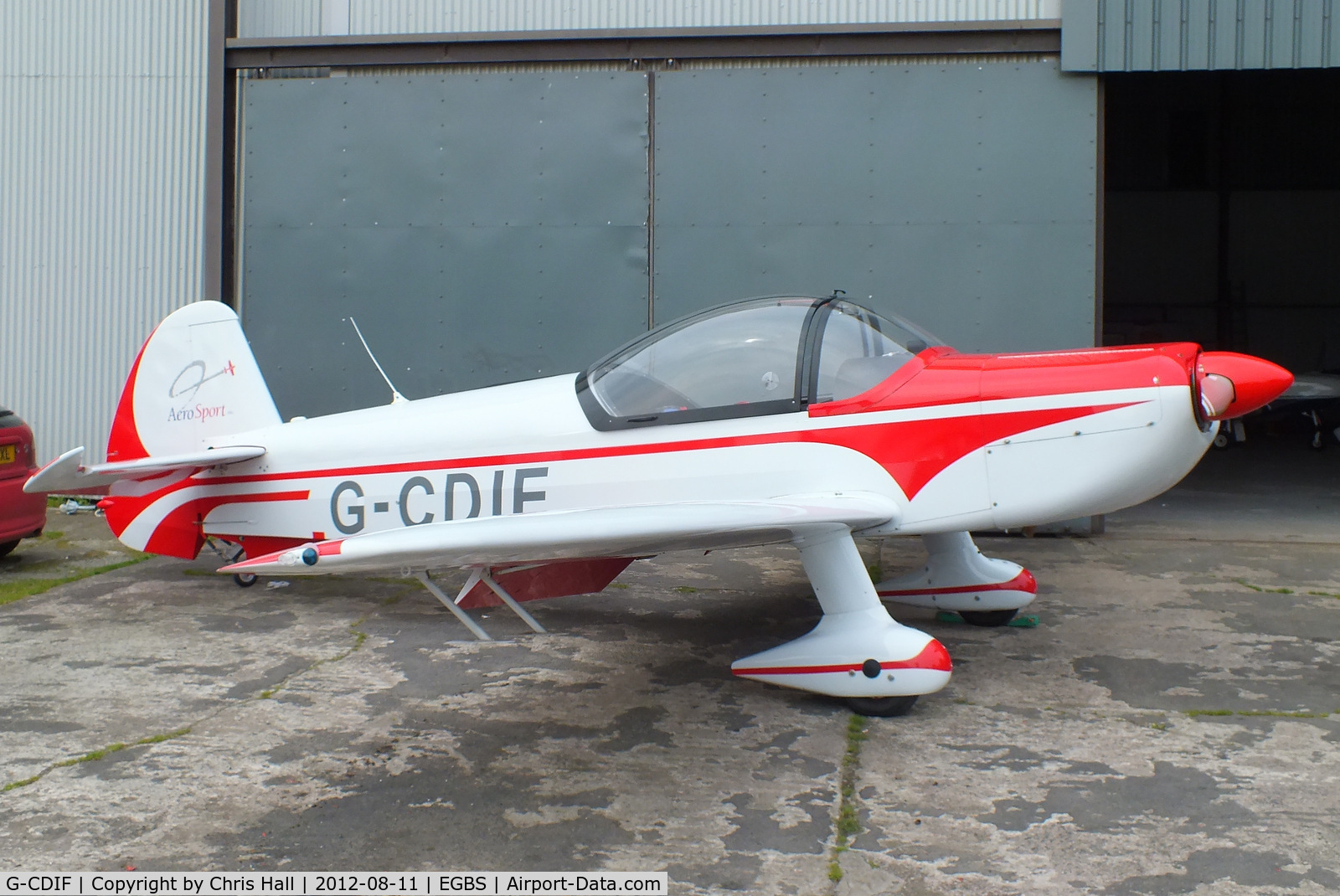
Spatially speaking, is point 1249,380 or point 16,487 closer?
point 1249,380

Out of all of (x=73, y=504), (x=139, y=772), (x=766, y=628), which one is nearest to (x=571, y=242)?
(x=766, y=628)

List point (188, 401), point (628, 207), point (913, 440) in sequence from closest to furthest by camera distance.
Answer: point (913, 440) → point (188, 401) → point (628, 207)

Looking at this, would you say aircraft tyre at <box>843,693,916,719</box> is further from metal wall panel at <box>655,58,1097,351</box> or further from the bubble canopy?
metal wall panel at <box>655,58,1097,351</box>

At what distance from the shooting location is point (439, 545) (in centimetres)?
318

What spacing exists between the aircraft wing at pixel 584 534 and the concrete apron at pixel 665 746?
703mm

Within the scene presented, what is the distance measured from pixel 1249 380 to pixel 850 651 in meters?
1.81

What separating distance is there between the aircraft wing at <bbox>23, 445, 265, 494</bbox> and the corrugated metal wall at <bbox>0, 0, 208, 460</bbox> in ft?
14.9

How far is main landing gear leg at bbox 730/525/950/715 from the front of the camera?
3951mm

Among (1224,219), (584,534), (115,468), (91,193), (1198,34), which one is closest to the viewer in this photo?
(584,534)

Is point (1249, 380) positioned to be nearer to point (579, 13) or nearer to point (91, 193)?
point (579, 13)

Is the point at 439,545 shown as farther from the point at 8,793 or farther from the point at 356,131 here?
the point at 356,131

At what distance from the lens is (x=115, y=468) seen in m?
4.94

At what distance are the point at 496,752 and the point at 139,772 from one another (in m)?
1.17

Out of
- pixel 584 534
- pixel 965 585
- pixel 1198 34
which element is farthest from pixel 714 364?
pixel 1198 34
